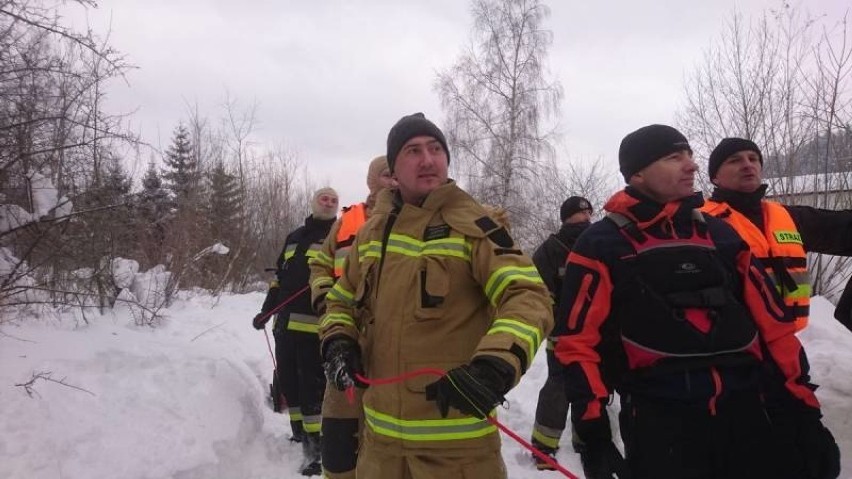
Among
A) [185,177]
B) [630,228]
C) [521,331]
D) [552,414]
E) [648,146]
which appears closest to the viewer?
[521,331]

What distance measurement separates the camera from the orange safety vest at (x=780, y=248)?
2.76m

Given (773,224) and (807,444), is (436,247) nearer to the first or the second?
(807,444)

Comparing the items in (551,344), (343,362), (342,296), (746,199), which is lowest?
(551,344)

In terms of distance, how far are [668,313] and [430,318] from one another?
0.86m

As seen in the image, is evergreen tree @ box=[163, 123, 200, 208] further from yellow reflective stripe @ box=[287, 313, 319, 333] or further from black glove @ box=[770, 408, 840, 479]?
black glove @ box=[770, 408, 840, 479]

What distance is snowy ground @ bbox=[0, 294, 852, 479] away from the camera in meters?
3.45

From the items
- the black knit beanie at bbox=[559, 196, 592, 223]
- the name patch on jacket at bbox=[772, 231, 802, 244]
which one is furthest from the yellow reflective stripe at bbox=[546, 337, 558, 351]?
the name patch on jacket at bbox=[772, 231, 802, 244]

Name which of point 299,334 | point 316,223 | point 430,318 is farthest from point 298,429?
point 430,318

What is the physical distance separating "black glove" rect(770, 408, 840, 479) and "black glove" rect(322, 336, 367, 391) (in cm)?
158

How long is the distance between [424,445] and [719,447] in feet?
3.43

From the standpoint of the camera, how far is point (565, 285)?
6.95 feet

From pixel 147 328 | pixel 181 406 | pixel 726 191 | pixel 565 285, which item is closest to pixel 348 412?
pixel 565 285

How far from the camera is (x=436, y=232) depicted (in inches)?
79.9

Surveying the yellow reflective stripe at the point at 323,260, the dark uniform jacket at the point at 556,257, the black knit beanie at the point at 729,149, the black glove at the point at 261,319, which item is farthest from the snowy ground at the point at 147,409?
the black knit beanie at the point at 729,149
